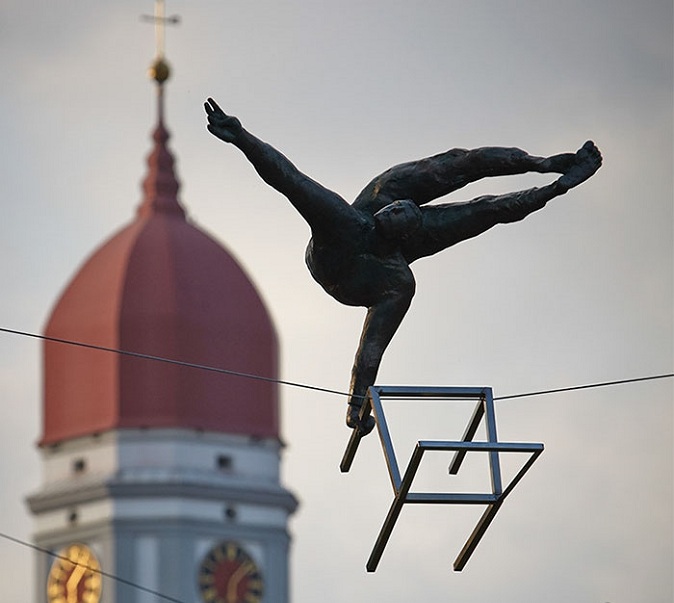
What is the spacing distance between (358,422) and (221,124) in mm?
2254

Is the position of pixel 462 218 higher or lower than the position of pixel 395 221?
higher

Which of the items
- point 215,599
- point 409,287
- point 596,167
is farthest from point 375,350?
point 215,599

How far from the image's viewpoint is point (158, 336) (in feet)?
373

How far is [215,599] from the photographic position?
110250mm

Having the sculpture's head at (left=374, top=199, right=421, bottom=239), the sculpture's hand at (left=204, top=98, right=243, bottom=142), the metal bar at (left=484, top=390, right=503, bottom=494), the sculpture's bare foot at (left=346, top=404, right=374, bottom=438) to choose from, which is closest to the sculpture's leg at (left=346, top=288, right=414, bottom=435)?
the sculpture's bare foot at (left=346, top=404, right=374, bottom=438)

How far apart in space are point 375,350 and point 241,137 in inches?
78.5

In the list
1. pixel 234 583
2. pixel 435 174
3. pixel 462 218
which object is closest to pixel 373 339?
pixel 462 218

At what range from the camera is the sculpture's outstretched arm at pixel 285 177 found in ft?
70.1

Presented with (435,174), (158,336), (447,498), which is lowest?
(447,498)

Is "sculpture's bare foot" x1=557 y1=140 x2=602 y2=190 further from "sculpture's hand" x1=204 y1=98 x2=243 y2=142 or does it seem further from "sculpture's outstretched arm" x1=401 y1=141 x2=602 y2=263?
"sculpture's hand" x1=204 y1=98 x2=243 y2=142

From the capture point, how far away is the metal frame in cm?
2068

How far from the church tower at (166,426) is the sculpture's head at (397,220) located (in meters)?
88.5

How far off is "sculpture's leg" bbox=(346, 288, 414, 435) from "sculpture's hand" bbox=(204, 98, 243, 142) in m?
1.87

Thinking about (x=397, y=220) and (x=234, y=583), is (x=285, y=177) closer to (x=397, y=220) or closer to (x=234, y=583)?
(x=397, y=220)
